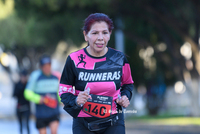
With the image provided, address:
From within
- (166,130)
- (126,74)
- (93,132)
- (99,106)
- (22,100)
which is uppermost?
(126,74)

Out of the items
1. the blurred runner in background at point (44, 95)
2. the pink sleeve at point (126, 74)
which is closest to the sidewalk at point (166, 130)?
the blurred runner in background at point (44, 95)

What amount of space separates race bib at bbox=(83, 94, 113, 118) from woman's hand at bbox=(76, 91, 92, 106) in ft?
0.61

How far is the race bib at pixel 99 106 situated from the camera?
161 inches

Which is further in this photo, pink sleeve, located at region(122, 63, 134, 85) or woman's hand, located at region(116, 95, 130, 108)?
pink sleeve, located at region(122, 63, 134, 85)

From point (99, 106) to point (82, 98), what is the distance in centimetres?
26

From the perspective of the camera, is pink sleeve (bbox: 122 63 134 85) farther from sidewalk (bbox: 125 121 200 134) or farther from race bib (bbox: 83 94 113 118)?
sidewalk (bbox: 125 121 200 134)

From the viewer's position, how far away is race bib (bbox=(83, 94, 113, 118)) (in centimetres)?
410

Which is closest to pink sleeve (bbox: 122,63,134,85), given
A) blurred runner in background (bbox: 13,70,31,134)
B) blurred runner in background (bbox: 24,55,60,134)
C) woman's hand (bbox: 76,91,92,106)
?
woman's hand (bbox: 76,91,92,106)

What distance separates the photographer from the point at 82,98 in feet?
12.8

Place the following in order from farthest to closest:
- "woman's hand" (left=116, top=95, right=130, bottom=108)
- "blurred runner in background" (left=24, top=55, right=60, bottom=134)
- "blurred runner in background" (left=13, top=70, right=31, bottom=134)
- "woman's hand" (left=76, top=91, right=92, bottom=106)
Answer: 1. "blurred runner in background" (left=13, top=70, right=31, bottom=134)
2. "blurred runner in background" (left=24, top=55, right=60, bottom=134)
3. "woman's hand" (left=116, top=95, right=130, bottom=108)
4. "woman's hand" (left=76, top=91, right=92, bottom=106)

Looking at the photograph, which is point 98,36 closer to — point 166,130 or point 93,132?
point 93,132

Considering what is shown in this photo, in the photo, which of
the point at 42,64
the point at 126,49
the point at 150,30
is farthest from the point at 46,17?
the point at 42,64

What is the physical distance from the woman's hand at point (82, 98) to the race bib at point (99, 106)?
0.61ft

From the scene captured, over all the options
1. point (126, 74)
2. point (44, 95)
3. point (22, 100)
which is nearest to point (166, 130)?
point (22, 100)
